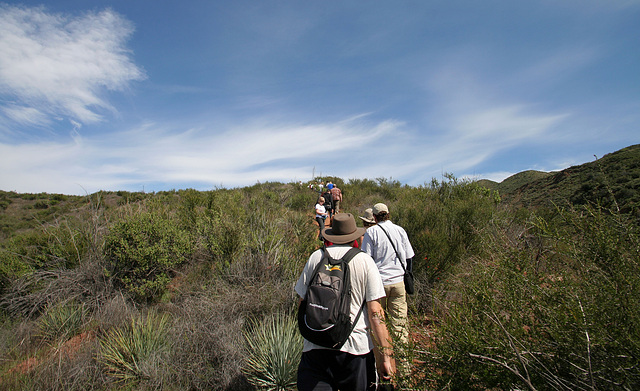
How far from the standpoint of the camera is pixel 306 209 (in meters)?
17.5

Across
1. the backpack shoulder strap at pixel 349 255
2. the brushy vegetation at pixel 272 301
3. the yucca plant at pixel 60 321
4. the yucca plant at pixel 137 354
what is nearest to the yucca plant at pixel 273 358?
the brushy vegetation at pixel 272 301

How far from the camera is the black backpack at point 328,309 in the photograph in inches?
75.0

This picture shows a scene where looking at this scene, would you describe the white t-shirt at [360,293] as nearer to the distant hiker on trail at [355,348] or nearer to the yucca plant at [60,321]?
the distant hiker on trail at [355,348]

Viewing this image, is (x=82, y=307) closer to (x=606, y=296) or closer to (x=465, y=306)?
(x=465, y=306)

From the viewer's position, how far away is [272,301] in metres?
4.48

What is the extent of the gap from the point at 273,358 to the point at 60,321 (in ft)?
14.1

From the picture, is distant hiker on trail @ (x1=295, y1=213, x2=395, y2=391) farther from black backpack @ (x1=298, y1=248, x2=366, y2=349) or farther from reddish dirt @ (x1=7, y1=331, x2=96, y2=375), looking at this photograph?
reddish dirt @ (x1=7, y1=331, x2=96, y2=375)

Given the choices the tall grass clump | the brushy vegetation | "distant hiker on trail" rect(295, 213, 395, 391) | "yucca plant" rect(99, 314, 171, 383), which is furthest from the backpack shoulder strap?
"yucca plant" rect(99, 314, 171, 383)

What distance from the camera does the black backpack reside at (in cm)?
190

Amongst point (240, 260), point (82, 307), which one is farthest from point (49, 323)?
point (240, 260)

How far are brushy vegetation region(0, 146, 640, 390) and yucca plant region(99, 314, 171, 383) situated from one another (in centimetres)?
2

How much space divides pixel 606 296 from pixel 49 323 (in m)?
7.30

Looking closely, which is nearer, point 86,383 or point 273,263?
point 86,383

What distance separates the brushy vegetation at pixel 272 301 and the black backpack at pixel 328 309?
48 centimetres
